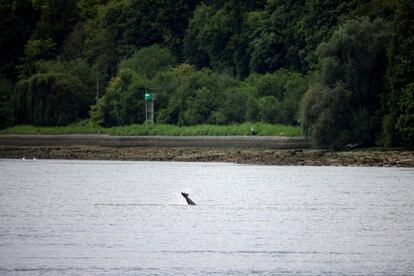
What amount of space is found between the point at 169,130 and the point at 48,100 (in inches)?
737

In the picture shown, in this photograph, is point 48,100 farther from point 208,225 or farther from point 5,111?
point 208,225

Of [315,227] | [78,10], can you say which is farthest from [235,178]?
[78,10]

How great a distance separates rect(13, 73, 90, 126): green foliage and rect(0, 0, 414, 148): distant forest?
0.15 m

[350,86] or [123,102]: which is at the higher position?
[350,86]

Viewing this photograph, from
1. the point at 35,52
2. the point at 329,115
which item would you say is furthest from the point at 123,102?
the point at 329,115

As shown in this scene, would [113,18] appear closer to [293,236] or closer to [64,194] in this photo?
[64,194]

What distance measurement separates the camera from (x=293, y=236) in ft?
161

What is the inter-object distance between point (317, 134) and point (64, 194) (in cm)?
4048

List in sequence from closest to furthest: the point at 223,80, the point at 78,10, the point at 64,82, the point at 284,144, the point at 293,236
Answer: the point at 293,236 → the point at 284,144 → the point at 223,80 → the point at 64,82 → the point at 78,10

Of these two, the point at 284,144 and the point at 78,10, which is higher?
the point at 78,10

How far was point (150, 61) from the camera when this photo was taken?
153 m

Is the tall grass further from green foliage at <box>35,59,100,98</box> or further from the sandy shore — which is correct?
green foliage at <box>35,59,100,98</box>

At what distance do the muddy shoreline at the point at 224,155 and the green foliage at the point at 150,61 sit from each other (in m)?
18.3

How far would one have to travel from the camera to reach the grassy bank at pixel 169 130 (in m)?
123
